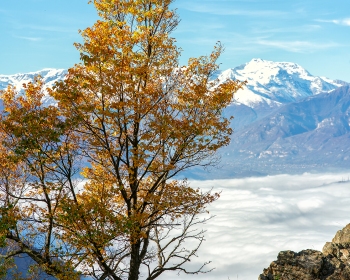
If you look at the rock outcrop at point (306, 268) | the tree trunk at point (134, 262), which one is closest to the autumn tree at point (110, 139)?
the tree trunk at point (134, 262)

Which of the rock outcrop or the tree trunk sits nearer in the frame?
the rock outcrop

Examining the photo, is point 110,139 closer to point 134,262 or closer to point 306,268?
point 134,262

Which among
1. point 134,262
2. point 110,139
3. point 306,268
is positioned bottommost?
point 306,268

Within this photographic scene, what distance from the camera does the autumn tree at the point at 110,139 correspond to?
18.6 metres

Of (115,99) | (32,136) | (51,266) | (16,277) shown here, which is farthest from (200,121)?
(16,277)

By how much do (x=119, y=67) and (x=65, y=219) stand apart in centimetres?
727

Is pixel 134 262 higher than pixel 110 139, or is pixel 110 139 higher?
pixel 110 139

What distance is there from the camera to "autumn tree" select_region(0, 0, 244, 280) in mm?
18578

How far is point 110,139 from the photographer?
2169 centimetres

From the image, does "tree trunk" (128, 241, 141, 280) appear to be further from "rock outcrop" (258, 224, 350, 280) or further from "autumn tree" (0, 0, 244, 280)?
"rock outcrop" (258, 224, 350, 280)

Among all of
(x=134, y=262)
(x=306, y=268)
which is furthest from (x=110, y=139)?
(x=306, y=268)

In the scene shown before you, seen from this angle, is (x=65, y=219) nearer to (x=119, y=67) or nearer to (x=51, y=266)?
(x=51, y=266)

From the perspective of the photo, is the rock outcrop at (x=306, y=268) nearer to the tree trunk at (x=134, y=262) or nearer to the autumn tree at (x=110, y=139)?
the autumn tree at (x=110, y=139)

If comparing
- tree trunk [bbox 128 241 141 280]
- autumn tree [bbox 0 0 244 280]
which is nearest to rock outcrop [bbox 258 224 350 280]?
autumn tree [bbox 0 0 244 280]
